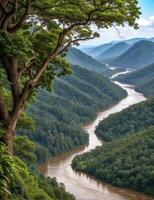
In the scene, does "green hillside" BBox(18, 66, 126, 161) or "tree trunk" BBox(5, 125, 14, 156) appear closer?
"tree trunk" BBox(5, 125, 14, 156)

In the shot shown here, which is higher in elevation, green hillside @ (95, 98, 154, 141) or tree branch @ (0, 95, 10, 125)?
tree branch @ (0, 95, 10, 125)

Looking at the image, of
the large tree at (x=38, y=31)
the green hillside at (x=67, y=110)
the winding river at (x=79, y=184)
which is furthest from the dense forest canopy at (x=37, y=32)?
the green hillside at (x=67, y=110)

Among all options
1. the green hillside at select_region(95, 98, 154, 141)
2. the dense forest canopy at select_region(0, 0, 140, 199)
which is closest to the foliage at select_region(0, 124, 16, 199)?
the dense forest canopy at select_region(0, 0, 140, 199)

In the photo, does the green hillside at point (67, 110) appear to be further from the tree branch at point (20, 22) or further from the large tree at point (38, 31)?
the tree branch at point (20, 22)

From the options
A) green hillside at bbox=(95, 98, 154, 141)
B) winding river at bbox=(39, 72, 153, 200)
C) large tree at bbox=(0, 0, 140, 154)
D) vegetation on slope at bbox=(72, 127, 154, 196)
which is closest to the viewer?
large tree at bbox=(0, 0, 140, 154)

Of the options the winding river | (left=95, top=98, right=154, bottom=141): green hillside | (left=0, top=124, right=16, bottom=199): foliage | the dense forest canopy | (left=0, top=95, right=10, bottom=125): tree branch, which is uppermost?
the dense forest canopy

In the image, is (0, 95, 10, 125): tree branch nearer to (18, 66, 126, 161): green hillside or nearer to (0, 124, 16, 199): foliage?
(0, 124, 16, 199): foliage

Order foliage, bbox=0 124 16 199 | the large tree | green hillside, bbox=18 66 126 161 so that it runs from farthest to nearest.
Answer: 1. green hillside, bbox=18 66 126 161
2. the large tree
3. foliage, bbox=0 124 16 199
